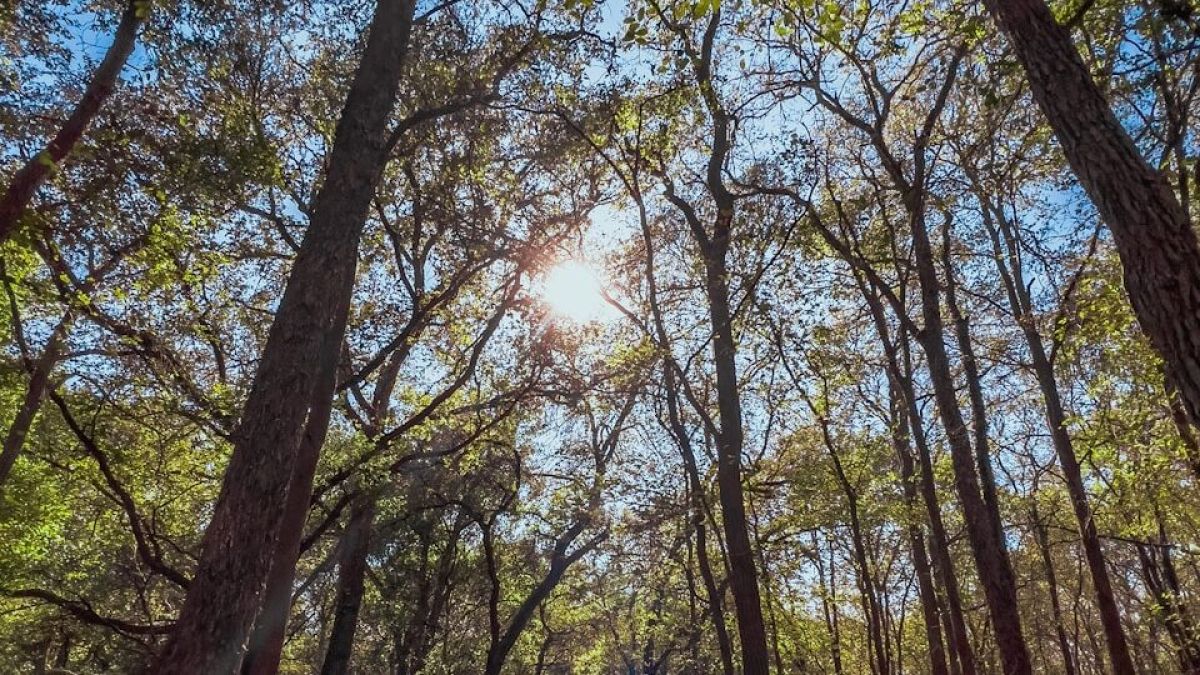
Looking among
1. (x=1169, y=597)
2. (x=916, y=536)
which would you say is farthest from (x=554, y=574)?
(x=1169, y=597)

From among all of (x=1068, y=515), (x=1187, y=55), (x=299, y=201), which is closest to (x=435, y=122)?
(x=299, y=201)

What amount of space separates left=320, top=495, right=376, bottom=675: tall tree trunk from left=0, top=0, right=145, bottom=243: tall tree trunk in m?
5.49

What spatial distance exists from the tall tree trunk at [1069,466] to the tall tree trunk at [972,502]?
246cm

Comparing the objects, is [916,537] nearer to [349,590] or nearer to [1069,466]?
[1069,466]

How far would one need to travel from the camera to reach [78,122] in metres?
7.92

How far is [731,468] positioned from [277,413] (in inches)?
229

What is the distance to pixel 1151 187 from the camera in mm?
3340

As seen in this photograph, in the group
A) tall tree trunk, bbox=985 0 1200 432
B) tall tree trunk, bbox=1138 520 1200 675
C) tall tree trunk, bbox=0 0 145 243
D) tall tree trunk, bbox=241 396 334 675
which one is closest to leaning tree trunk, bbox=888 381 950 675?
tall tree trunk, bbox=1138 520 1200 675

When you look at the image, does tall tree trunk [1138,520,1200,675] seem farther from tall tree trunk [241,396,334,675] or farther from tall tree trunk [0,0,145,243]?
tall tree trunk [0,0,145,243]

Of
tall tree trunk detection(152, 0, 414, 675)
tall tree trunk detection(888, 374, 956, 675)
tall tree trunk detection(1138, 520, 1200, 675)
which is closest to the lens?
tall tree trunk detection(152, 0, 414, 675)

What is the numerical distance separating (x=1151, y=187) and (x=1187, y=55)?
3.29m

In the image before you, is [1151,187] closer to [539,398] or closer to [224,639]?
[224,639]

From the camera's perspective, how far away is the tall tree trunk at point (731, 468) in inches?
314

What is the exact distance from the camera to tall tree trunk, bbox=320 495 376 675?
10547 millimetres
